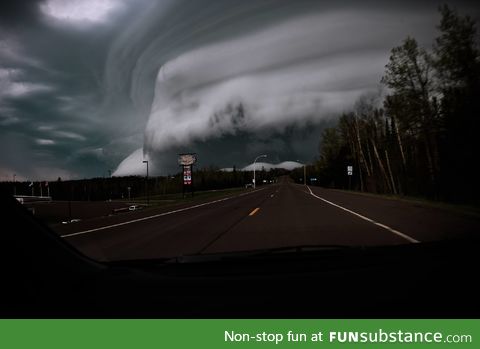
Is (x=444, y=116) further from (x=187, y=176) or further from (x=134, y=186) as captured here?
(x=134, y=186)

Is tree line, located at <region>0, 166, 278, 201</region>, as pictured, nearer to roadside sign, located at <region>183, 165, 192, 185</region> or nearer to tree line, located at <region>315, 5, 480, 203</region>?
roadside sign, located at <region>183, 165, 192, 185</region>

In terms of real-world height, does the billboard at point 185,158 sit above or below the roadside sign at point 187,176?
above

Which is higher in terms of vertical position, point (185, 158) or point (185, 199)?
point (185, 158)

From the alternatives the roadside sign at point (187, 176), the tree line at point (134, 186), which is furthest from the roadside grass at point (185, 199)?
the tree line at point (134, 186)

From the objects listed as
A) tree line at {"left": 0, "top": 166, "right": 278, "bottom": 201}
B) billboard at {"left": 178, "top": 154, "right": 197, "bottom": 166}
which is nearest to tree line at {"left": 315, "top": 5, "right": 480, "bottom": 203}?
billboard at {"left": 178, "top": 154, "right": 197, "bottom": 166}

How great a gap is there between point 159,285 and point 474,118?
30.9m

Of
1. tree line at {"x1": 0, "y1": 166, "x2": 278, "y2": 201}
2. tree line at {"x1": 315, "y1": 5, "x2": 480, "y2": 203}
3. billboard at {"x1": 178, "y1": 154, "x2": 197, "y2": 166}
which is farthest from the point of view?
tree line at {"x1": 0, "y1": 166, "x2": 278, "y2": 201}

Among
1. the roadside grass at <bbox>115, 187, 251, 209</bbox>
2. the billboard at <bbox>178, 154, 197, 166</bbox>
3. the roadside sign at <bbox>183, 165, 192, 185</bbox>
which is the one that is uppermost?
the billboard at <bbox>178, 154, 197, 166</bbox>

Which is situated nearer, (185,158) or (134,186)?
(185,158)

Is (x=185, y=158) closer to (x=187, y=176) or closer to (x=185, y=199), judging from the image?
(x=187, y=176)

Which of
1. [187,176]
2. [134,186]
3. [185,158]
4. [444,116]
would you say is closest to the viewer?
[444,116]

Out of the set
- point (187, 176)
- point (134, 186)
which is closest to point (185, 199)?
point (187, 176)

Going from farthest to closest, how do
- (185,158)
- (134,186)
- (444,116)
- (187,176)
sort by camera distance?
(134,186), (185,158), (187,176), (444,116)

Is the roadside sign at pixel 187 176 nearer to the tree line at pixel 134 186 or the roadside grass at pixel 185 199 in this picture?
the roadside grass at pixel 185 199
